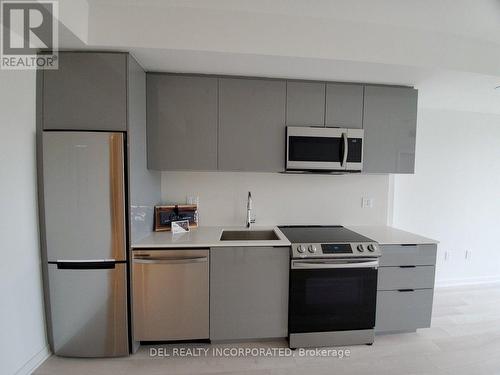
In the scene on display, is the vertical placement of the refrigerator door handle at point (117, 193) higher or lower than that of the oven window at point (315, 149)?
lower

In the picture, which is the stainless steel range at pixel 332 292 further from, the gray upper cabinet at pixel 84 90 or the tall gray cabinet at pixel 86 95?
the gray upper cabinet at pixel 84 90

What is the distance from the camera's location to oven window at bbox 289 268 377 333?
1930 millimetres

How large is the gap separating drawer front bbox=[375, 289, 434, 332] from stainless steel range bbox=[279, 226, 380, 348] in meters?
0.10

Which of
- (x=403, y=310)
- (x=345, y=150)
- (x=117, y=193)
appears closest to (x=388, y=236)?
(x=403, y=310)

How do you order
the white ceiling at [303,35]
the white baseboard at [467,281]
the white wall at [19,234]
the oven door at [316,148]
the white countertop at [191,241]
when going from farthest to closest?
the white baseboard at [467,281] < the oven door at [316,148] < the white countertop at [191,241] < the white ceiling at [303,35] < the white wall at [19,234]

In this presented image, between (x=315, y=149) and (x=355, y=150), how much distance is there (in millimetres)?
393

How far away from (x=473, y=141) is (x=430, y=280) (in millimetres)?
2189

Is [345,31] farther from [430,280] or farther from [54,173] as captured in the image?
[54,173]

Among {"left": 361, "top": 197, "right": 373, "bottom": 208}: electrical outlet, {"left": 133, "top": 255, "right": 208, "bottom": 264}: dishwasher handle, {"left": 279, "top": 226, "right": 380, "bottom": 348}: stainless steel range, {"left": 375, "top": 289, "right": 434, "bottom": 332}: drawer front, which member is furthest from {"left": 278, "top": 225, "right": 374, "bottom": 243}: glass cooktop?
{"left": 133, "top": 255, "right": 208, "bottom": 264}: dishwasher handle

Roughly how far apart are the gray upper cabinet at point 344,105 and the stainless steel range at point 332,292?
1116mm

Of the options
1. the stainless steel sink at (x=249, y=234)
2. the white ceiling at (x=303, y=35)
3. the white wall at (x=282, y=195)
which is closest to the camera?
the white ceiling at (x=303, y=35)

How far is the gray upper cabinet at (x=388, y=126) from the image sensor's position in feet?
7.39

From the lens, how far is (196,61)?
1842 mm

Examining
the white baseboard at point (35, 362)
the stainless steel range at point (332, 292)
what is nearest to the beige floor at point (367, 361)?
the white baseboard at point (35, 362)
